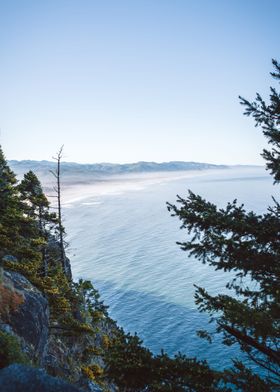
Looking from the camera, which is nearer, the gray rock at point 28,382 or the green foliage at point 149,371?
the gray rock at point 28,382

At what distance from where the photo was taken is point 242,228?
695 centimetres

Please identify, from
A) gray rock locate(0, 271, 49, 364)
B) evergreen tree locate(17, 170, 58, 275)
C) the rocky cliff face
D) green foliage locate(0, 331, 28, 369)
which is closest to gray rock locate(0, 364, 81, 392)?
green foliage locate(0, 331, 28, 369)

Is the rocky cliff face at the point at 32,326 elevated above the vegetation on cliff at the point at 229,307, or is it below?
below

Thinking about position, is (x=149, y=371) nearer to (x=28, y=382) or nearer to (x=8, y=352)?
(x=28, y=382)

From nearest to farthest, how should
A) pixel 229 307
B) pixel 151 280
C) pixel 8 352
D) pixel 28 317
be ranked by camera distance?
1. pixel 229 307
2. pixel 8 352
3. pixel 28 317
4. pixel 151 280

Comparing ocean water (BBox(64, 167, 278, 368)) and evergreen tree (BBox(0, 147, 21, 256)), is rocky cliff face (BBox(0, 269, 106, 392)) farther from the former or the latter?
ocean water (BBox(64, 167, 278, 368))

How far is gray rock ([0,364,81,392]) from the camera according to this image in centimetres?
610

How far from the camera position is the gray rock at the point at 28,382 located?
6098 mm

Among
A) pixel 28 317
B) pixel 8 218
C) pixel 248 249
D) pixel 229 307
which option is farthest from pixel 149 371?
pixel 8 218

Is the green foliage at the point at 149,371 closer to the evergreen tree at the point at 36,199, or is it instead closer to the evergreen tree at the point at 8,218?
the evergreen tree at the point at 8,218

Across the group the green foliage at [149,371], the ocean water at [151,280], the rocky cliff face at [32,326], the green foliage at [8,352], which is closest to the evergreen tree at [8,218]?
the rocky cliff face at [32,326]

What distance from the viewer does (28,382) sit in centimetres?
620

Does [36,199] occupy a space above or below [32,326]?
above

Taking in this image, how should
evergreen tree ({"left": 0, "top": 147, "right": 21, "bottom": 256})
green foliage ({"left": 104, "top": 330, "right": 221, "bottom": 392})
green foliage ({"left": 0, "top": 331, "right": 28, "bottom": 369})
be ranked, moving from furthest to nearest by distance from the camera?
evergreen tree ({"left": 0, "top": 147, "right": 21, "bottom": 256}), green foliage ({"left": 0, "top": 331, "right": 28, "bottom": 369}), green foliage ({"left": 104, "top": 330, "right": 221, "bottom": 392})
